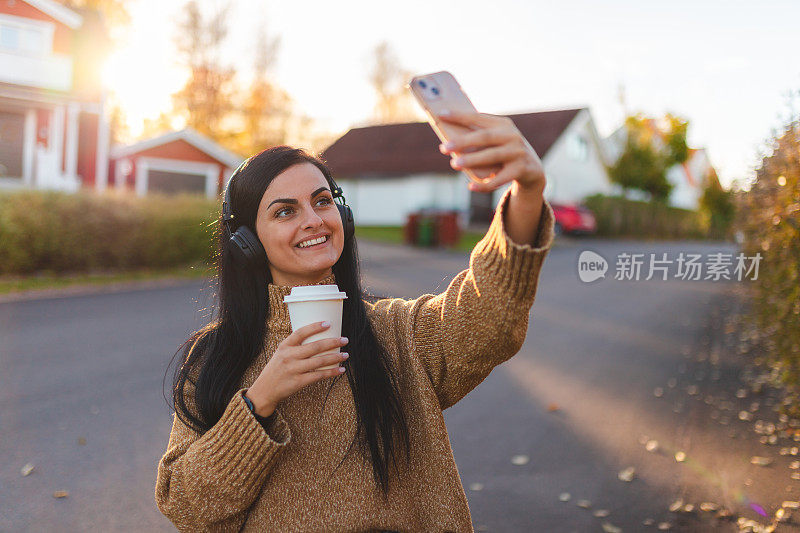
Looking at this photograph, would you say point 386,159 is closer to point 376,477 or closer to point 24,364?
point 24,364

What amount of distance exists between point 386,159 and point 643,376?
28476 millimetres

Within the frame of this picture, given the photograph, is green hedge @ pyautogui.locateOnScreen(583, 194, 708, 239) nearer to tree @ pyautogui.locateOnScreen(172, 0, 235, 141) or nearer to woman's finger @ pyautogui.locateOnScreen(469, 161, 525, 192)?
tree @ pyautogui.locateOnScreen(172, 0, 235, 141)

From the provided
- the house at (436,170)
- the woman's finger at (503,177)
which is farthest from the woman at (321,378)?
the house at (436,170)

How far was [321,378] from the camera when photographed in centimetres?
167

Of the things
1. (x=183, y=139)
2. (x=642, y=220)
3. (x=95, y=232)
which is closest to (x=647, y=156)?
(x=642, y=220)

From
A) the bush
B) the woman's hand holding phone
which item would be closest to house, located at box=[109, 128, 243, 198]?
the bush

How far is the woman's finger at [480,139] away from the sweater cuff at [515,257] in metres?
0.21

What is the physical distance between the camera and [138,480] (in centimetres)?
403

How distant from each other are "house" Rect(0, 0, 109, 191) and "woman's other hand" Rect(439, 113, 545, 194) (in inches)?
793

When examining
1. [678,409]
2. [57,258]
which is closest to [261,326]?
[678,409]

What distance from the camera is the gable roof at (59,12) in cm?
2135

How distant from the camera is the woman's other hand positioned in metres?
1.41

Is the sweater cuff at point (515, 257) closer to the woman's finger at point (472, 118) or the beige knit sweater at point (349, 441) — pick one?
the beige knit sweater at point (349, 441)

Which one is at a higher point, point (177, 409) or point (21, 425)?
point (177, 409)
